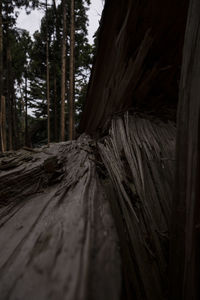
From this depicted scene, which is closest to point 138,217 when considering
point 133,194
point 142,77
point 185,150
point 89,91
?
point 133,194

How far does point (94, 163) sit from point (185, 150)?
2.71 feet

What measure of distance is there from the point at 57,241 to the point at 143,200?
453mm

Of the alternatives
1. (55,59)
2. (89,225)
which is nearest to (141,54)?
(89,225)

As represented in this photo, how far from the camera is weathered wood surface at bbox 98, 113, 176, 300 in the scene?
56 centimetres

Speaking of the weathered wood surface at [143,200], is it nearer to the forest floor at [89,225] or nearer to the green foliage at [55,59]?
the forest floor at [89,225]

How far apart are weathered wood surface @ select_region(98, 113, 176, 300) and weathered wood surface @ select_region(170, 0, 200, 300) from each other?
0.08m

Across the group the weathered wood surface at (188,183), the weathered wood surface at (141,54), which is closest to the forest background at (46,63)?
the weathered wood surface at (141,54)

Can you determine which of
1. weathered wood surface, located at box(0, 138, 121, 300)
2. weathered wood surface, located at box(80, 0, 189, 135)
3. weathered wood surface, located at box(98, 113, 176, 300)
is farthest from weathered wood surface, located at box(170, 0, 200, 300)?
weathered wood surface, located at box(80, 0, 189, 135)

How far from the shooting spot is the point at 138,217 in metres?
0.75

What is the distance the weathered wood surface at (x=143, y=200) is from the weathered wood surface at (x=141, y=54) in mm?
567

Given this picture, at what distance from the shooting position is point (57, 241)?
61cm

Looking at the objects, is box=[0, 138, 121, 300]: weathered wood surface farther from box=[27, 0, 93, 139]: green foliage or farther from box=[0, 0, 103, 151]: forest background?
box=[27, 0, 93, 139]: green foliage

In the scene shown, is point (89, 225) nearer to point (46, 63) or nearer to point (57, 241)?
point (57, 241)

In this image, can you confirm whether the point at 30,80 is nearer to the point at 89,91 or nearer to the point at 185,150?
the point at 89,91
